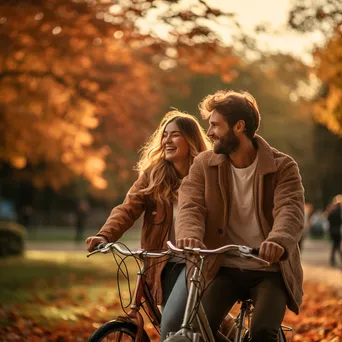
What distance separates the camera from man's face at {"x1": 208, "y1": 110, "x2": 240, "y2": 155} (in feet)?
16.8

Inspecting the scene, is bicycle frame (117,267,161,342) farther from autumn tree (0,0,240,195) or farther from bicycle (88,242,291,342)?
autumn tree (0,0,240,195)

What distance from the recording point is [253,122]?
5207 millimetres

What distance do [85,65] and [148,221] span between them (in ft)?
49.0

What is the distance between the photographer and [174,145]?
6164mm

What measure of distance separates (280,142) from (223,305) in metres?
55.2

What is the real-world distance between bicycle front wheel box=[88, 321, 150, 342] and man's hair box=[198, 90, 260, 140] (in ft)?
4.10

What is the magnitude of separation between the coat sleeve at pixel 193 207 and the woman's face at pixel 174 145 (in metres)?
0.86

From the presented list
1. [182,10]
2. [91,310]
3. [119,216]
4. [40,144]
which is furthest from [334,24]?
[40,144]

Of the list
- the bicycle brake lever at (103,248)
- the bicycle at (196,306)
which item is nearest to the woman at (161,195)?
the bicycle brake lever at (103,248)

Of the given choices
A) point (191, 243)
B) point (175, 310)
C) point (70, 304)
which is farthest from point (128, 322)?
point (70, 304)

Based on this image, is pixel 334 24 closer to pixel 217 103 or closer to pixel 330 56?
pixel 330 56

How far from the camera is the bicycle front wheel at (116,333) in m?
5.04

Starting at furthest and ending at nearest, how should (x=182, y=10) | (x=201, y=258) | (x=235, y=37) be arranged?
(x=235, y=37) < (x=182, y=10) < (x=201, y=258)

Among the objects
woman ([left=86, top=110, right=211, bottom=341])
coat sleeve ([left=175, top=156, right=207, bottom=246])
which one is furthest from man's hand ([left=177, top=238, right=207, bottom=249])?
woman ([left=86, top=110, right=211, bottom=341])
